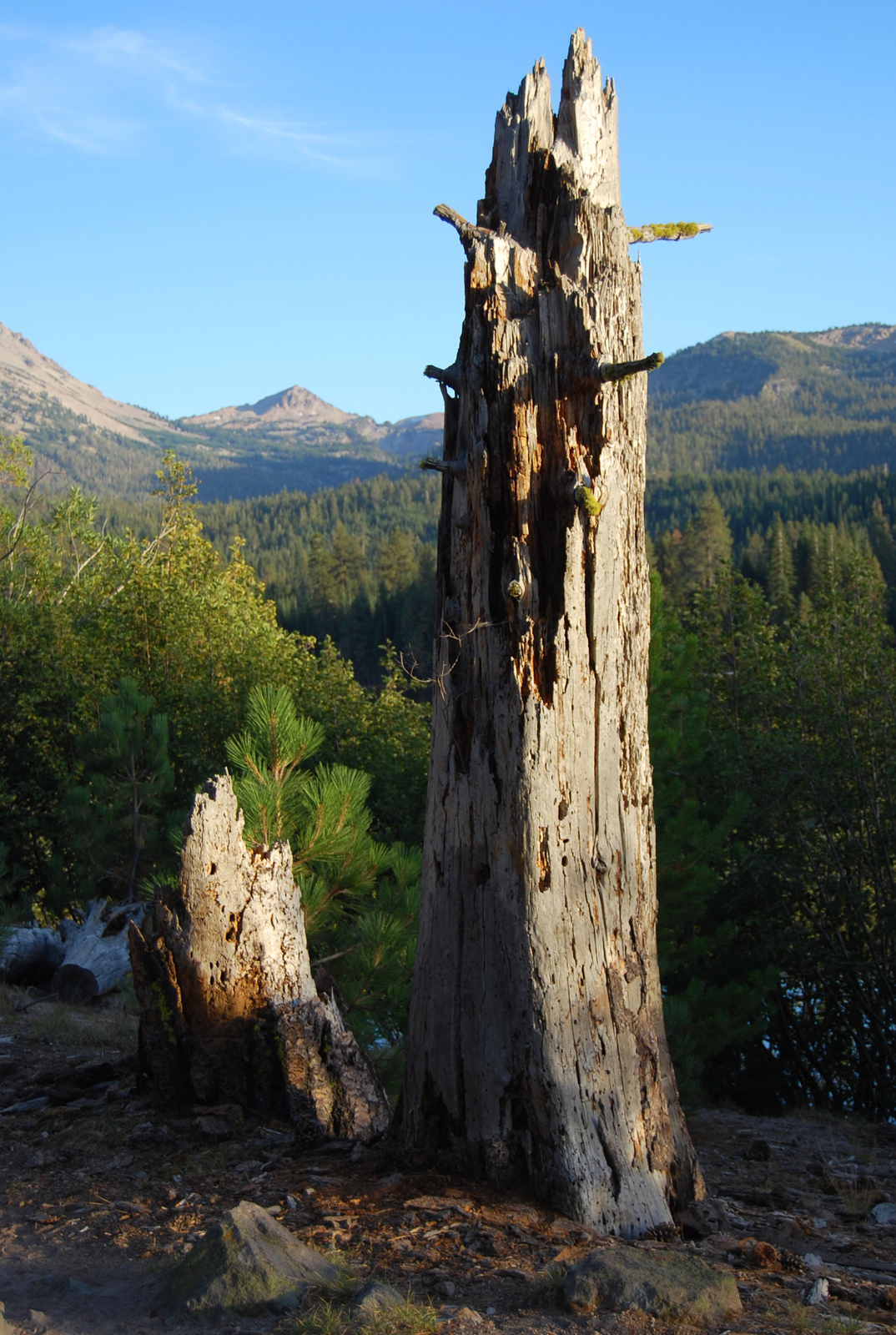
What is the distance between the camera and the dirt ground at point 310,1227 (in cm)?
320

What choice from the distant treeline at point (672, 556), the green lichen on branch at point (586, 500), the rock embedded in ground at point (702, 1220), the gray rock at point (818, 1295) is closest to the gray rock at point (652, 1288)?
the gray rock at point (818, 1295)

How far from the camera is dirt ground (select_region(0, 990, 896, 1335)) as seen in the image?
3203 mm

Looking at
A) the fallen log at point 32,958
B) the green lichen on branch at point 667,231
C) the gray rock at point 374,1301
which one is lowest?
the fallen log at point 32,958

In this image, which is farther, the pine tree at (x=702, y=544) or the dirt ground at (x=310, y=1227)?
the pine tree at (x=702, y=544)

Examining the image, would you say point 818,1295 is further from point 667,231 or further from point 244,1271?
point 667,231

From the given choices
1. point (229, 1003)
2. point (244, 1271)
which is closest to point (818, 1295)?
point (244, 1271)

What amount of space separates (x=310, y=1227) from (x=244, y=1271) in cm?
60

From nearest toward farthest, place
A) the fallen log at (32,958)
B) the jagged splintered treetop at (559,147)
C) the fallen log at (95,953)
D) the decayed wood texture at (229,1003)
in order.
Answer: the jagged splintered treetop at (559,147) < the decayed wood texture at (229,1003) < the fallen log at (95,953) < the fallen log at (32,958)

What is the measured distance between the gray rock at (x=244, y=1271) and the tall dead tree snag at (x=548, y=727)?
1.07 m

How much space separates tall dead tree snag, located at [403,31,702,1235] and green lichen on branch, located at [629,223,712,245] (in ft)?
0.54

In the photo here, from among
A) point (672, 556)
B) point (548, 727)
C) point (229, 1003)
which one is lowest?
point (229, 1003)

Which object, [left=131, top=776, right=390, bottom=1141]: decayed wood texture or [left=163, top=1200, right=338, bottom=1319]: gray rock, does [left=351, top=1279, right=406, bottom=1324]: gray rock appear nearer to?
[left=163, top=1200, right=338, bottom=1319]: gray rock

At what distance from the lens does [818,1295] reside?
136 inches

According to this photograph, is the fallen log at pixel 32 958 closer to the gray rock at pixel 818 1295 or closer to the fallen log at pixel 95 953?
the fallen log at pixel 95 953
